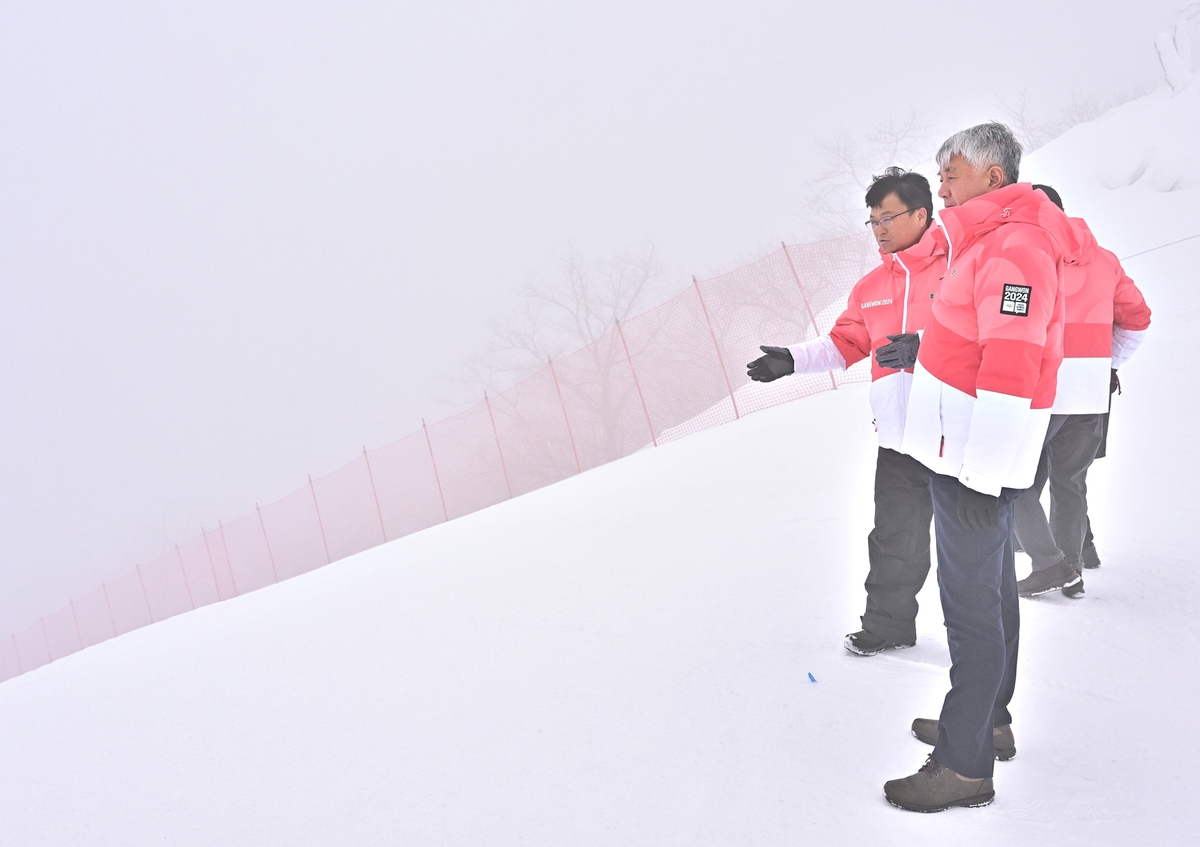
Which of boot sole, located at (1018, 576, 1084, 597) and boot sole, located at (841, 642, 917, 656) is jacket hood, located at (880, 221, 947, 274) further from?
boot sole, located at (1018, 576, 1084, 597)

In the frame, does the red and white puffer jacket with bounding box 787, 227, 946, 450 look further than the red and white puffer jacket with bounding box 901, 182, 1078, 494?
Yes

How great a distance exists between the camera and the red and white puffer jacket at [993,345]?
172cm

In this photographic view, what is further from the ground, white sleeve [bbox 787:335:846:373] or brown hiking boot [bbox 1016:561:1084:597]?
white sleeve [bbox 787:335:846:373]

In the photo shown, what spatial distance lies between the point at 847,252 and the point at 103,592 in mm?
22720

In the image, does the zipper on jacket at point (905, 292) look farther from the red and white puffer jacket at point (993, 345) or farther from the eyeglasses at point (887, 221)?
the red and white puffer jacket at point (993, 345)

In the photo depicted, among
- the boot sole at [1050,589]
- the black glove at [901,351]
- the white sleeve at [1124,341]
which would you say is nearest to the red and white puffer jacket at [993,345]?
the black glove at [901,351]

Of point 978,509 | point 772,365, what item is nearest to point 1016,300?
point 978,509

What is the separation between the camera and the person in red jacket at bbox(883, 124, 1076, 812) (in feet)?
5.68

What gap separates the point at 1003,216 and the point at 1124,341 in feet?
4.74

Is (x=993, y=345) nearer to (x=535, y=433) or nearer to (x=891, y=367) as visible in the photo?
(x=891, y=367)

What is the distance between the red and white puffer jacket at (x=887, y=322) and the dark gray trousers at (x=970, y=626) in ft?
2.31

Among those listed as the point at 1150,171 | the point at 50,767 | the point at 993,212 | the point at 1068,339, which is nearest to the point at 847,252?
the point at 1150,171

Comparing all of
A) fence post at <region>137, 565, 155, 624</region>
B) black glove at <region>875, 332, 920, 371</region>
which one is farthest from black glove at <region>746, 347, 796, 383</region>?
fence post at <region>137, 565, 155, 624</region>

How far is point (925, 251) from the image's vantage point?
8.25ft
